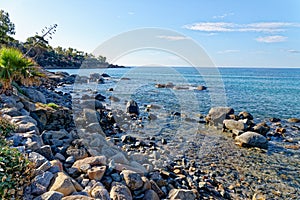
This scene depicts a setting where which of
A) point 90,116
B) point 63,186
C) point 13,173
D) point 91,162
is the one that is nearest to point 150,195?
point 91,162

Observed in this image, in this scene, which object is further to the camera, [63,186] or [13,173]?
[63,186]

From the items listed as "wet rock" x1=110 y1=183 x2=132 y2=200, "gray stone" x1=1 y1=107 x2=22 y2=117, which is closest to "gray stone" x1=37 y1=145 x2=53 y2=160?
"wet rock" x1=110 y1=183 x2=132 y2=200

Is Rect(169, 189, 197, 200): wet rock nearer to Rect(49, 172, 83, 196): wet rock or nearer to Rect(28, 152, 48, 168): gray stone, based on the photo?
Rect(49, 172, 83, 196): wet rock

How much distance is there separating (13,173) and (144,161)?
4.37m

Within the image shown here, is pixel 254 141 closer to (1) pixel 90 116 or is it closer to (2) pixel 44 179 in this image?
(1) pixel 90 116

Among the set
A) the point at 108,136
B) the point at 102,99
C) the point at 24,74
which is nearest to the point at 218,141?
the point at 108,136

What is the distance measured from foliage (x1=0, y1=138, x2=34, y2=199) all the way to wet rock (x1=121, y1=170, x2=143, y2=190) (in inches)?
75.4

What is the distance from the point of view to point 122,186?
4621mm

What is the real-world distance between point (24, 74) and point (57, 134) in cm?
338

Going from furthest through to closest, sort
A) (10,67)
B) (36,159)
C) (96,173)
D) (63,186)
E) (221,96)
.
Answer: (221,96) < (10,67) < (96,173) < (36,159) < (63,186)

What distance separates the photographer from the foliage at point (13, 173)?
3.14 metres

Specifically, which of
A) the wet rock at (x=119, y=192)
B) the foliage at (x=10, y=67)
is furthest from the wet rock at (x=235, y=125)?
the foliage at (x=10, y=67)

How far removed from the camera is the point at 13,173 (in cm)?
343

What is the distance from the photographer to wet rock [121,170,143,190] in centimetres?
493
